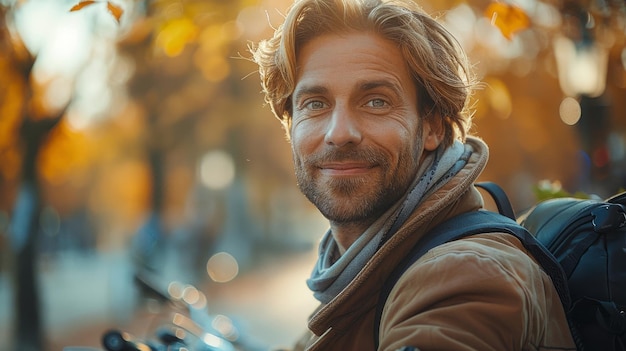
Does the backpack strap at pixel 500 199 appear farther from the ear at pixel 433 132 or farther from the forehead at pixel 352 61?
the forehead at pixel 352 61

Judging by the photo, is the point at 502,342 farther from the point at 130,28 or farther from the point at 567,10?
the point at 130,28

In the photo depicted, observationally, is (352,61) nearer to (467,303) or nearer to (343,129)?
(343,129)

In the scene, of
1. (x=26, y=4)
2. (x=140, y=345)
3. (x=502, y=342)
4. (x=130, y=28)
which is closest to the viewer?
(x=502, y=342)

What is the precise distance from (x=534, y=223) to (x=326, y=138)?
31.1 inches

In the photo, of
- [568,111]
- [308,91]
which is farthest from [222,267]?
[308,91]

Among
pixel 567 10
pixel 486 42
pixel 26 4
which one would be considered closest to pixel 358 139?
pixel 567 10

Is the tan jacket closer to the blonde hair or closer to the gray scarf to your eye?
the gray scarf

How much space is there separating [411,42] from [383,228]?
71 cm

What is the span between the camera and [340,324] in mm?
2291

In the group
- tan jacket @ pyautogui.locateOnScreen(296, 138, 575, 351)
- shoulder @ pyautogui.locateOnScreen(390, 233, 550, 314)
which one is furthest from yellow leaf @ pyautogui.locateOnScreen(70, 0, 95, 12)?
shoulder @ pyautogui.locateOnScreen(390, 233, 550, 314)

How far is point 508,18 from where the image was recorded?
4031 mm

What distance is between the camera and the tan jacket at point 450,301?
1.77 metres

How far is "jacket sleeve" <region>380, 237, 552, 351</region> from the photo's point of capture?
5.75 feet

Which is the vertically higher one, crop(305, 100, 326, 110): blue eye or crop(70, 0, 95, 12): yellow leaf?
crop(305, 100, 326, 110): blue eye
